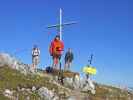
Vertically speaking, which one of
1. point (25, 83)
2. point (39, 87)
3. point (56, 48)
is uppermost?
point (56, 48)

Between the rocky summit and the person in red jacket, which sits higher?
the person in red jacket

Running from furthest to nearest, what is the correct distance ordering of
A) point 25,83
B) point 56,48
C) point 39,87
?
point 56,48, point 25,83, point 39,87

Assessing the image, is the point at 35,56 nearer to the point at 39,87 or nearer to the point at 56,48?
the point at 56,48

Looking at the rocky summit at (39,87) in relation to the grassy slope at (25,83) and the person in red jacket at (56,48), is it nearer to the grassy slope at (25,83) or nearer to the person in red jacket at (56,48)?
the grassy slope at (25,83)

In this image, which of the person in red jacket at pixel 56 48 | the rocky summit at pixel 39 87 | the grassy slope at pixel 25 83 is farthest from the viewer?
the person in red jacket at pixel 56 48

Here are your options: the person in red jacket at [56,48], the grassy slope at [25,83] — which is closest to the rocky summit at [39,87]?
the grassy slope at [25,83]

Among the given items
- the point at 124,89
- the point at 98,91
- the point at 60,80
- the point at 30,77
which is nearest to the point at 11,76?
the point at 30,77

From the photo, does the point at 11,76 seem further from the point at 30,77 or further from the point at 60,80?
the point at 60,80

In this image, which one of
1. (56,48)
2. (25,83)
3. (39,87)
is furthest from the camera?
(56,48)

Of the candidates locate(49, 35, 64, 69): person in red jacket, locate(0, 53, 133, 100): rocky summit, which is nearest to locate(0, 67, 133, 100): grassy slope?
locate(0, 53, 133, 100): rocky summit

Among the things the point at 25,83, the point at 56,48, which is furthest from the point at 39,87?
the point at 56,48

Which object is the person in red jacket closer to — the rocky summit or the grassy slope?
the rocky summit
